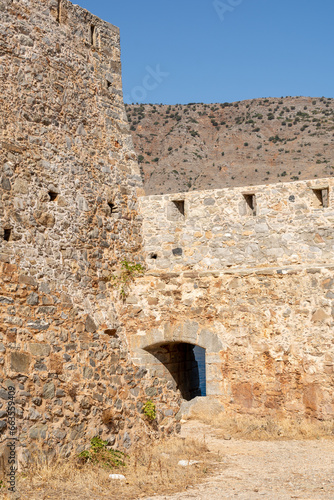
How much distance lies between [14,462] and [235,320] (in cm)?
474

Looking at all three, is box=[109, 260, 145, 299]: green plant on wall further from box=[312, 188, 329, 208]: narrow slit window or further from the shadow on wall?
box=[312, 188, 329, 208]: narrow slit window

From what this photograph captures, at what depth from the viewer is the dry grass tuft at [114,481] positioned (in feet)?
18.6

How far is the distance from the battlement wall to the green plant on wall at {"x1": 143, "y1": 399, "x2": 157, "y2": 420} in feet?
11.3

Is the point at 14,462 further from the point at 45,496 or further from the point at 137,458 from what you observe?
the point at 137,458

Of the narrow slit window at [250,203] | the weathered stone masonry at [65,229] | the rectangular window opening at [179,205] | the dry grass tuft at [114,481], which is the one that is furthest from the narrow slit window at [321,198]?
the dry grass tuft at [114,481]

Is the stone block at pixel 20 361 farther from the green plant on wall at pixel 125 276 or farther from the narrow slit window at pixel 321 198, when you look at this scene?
the narrow slit window at pixel 321 198

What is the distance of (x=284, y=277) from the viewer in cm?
967

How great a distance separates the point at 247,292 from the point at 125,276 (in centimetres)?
205

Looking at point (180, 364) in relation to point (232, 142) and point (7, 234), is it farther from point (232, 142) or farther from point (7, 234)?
point (232, 142)

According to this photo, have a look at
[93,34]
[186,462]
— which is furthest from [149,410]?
[93,34]

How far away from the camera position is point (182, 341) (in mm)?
10141

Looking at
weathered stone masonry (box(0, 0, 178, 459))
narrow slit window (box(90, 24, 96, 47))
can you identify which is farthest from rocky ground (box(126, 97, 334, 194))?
weathered stone masonry (box(0, 0, 178, 459))

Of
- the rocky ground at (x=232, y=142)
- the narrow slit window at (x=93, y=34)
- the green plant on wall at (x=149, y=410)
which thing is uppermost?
the rocky ground at (x=232, y=142)

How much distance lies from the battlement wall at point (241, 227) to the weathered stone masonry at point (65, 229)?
51 centimetres
